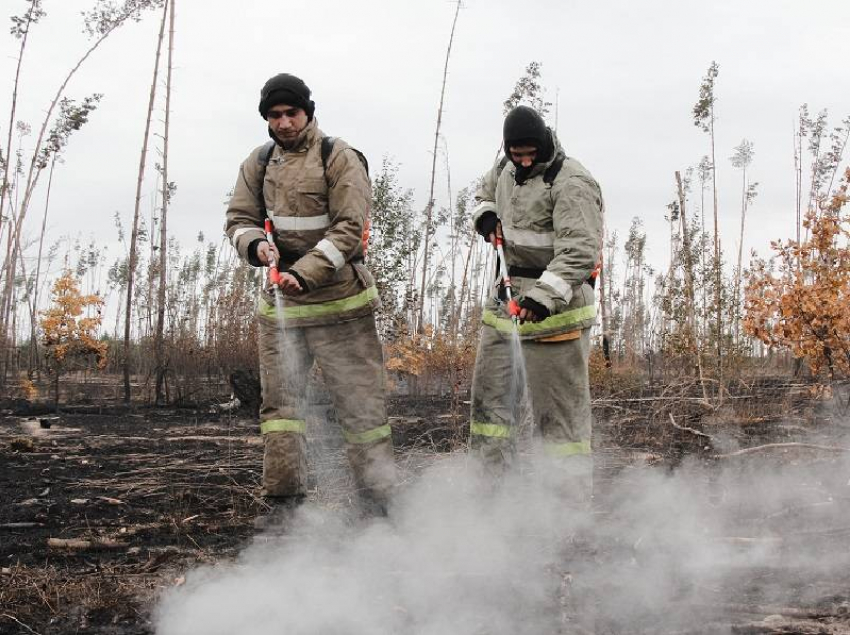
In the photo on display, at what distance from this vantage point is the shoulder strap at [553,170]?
3.98 metres

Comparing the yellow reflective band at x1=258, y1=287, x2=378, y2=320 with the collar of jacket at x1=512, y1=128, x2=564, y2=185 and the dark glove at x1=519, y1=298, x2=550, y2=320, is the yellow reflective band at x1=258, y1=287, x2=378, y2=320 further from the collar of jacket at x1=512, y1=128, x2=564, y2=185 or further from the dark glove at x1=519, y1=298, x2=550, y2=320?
the collar of jacket at x1=512, y1=128, x2=564, y2=185

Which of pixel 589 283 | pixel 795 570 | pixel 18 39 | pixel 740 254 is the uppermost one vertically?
pixel 18 39

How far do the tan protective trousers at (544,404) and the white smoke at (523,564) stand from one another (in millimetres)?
129

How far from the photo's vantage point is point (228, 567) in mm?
3338

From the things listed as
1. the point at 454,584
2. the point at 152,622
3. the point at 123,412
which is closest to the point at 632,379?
the point at 123,412

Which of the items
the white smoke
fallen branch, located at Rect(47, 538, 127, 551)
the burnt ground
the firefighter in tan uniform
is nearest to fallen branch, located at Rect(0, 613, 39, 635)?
the burnt ground

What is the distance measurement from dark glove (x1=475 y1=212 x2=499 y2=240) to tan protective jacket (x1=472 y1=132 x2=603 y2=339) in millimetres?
26

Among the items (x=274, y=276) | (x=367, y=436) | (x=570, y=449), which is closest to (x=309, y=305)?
(x=274, y=276)

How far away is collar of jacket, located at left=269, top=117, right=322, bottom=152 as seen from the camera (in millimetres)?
4121

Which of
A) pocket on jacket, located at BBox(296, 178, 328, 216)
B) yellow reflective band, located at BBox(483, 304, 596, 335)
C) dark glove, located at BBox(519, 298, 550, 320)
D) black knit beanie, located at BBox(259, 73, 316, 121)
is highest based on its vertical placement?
black knit beanie, located at BBox(259, 73, 316, 121)

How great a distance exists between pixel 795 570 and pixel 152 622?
2551mm

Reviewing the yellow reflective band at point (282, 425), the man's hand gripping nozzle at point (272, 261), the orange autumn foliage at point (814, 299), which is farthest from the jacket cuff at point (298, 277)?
the orange autumn foliage at point (814, 299)

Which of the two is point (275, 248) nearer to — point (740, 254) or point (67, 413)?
point (67, 413)

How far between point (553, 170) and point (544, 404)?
3.82 feet
